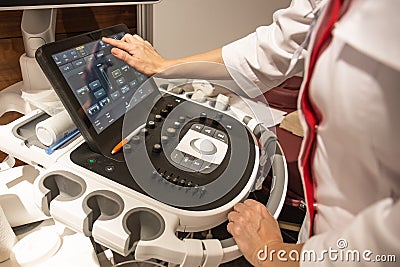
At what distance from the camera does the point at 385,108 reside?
0.38 metres

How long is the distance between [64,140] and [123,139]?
120 millimetres

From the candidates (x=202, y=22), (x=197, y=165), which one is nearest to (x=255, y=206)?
(x=197, y=165)

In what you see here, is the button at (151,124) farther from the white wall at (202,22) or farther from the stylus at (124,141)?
the white wall at (202,22)

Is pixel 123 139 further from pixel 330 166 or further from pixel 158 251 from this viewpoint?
pixel 330 166

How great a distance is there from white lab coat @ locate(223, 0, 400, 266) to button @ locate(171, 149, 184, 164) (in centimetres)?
30

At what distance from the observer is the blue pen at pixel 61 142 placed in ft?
2.39

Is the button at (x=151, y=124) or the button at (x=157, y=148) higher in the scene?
the button at (x=151, y=124)

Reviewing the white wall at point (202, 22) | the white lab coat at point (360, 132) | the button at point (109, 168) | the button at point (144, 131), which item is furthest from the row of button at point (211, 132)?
the white wall at point (202, 22)

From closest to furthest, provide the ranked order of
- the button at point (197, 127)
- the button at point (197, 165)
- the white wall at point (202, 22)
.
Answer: the button at point (197, 165) → the button at point (197, 127) → the white wall at point (202, 22)

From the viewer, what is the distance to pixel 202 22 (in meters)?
1.29

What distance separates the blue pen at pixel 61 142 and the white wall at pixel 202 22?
1.82ft

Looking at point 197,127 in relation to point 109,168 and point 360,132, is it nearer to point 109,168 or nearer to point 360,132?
point 109,168

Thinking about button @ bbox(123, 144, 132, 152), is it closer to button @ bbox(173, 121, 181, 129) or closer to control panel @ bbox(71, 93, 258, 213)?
control panel @ bbox(71, 93, 258, 213)

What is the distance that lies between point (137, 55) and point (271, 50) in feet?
1.03
